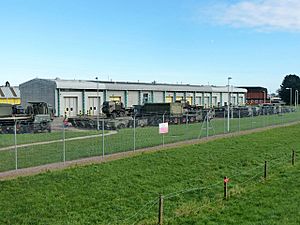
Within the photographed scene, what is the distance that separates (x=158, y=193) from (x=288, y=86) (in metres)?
139

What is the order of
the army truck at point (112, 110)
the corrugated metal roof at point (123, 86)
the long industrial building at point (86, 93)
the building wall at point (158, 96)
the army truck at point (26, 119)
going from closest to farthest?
the army truck at point (26, 119), the army truck at point (112, 110), the long industrial building at point (86, 93), the corrugated metal roof at point (123, 86), the building wall at point (158, 96)

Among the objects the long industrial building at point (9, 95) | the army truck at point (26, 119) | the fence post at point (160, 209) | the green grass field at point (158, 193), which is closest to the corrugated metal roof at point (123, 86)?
the army truck at point (26, 119)

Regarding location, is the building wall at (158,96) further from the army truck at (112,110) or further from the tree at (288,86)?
the tree at (288,86)

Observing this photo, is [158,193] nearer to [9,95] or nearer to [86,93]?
[86,93]

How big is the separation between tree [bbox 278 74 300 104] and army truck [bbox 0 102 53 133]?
360ft

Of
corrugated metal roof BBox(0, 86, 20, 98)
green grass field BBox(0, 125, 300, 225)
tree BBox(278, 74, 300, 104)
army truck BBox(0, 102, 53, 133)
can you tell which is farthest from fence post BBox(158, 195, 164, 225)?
tree BBox(278, 74, 300, 104)

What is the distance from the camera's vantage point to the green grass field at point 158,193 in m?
9.51

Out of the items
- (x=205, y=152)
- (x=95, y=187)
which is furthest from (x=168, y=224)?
(x=205, y=152)

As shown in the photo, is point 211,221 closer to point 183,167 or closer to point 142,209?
point 142,209

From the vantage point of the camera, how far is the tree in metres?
135

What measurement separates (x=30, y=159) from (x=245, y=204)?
983 cm

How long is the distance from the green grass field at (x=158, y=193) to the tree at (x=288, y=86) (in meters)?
124

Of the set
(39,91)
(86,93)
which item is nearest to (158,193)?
(39,91)

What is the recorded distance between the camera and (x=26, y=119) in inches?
1348
